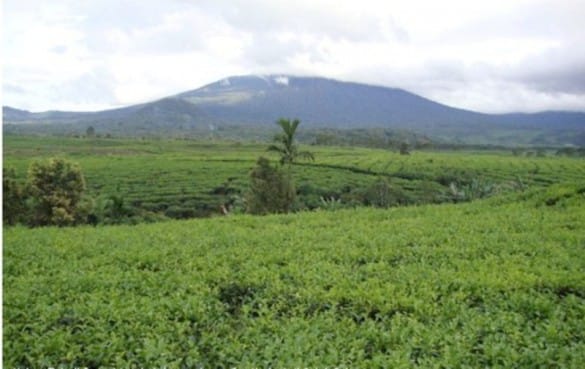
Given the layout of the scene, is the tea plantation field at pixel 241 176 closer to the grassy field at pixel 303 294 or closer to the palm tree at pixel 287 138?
the palm tree at pixel 287 138

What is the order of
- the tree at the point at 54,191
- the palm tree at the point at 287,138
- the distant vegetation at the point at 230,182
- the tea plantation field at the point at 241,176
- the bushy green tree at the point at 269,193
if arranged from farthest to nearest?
the tea plantation field at the point at 241,176 < the palm tree at the point at 287,138 < the distant vegetation at the point at 230,182 < the bushy green tree at the point at 269,193 < the tree at the point at 54,191

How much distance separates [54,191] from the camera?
25250 millimetres

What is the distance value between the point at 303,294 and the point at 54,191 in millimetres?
23053

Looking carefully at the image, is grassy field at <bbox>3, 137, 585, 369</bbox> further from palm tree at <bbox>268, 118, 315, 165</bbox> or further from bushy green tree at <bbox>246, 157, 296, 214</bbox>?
palm tree at <bbox>268, 118, 315, 165</bbox>

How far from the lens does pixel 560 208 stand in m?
10.8

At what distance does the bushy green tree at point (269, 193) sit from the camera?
28.0 metres

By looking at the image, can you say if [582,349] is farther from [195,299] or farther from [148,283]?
[148,283]

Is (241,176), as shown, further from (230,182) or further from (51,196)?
(51,196)

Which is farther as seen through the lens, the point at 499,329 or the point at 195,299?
the point at 195,299

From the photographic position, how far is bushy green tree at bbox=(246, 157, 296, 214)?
27953 mm

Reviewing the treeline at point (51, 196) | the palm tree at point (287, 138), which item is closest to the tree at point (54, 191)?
the treeline at point (51, 196)

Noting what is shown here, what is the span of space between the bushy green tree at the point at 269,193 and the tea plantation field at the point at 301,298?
759 inches

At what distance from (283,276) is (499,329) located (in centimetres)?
232

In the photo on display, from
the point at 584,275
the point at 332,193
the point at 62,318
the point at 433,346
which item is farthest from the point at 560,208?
the point at 332,193
